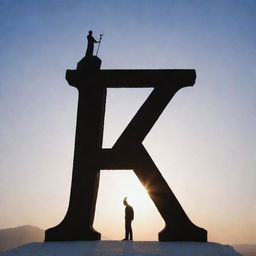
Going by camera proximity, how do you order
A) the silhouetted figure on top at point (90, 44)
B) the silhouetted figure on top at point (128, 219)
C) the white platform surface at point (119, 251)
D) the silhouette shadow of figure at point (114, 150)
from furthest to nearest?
the silhouetted figure on top at point (90, 44) → the silhouetted figure on top at point (128, 219) → the silhouette shadow of figure at point (114, 150) → the white platform surface at point (119, 251)

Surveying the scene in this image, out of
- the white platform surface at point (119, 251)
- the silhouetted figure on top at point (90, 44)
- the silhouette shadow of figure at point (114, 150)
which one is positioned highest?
the silhouetted figure on top at point (90, 44)

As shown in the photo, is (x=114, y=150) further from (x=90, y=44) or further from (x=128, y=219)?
(x=90, y=44)

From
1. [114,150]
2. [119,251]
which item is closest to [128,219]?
[114,150]

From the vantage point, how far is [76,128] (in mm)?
7445

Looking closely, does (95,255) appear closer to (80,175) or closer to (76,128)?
(80,175)

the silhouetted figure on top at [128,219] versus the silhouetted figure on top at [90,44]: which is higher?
the silhouetted figure on top at [90,44]

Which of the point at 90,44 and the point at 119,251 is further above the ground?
the point at 90,44

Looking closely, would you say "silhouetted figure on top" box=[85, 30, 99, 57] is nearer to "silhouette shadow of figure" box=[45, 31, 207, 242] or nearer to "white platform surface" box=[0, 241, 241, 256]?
"silhouette shadow of figure" box=[45, 31, 207, 242]

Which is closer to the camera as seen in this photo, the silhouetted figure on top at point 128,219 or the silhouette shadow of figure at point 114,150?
the silhouette shadow of figure at point 114,150

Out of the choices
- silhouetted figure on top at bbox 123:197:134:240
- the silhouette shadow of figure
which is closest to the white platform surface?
the silhouette shadow of figure

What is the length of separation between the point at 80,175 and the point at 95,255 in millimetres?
2828

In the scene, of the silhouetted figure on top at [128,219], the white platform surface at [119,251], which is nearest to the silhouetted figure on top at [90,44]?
the silhouetted figure on top at [128,219]

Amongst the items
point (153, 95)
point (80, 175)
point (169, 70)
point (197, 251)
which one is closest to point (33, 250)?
point (80, 175)

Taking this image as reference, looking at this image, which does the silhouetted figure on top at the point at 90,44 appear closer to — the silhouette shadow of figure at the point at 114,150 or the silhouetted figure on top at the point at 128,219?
the silhouette shadow of figure at the point at 114,150
